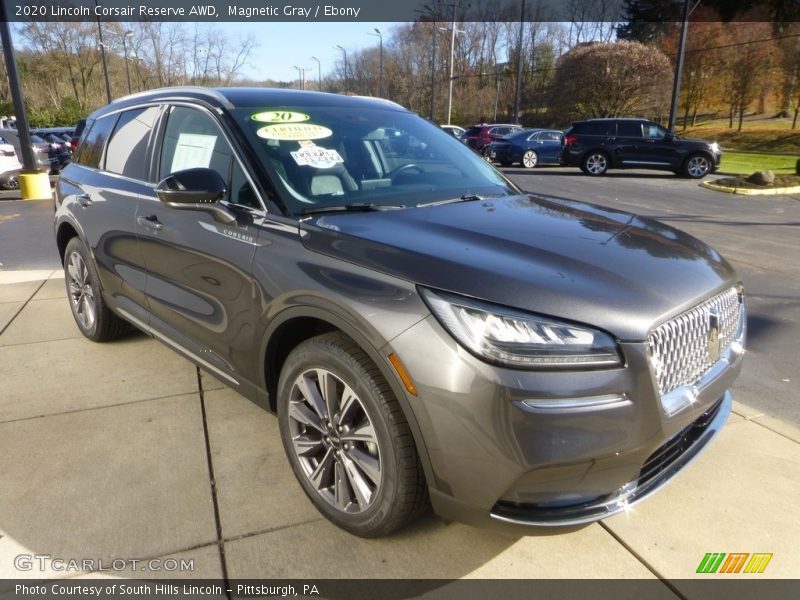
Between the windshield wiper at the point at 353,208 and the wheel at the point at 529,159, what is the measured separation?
19925 millimetres

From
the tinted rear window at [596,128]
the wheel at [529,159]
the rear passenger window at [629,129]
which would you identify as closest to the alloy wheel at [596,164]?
the tinted rear window at [596,128]

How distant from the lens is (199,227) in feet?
9.79

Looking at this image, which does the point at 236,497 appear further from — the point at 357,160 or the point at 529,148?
the point at 529,148

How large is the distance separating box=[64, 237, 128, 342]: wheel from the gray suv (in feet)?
2.78

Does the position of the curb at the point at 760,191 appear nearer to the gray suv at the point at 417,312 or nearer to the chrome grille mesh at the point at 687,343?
the gray suv at the point at 417,312

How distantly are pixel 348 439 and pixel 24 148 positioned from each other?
1355 centimetres

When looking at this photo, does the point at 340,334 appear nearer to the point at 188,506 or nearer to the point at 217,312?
the point at 217,312

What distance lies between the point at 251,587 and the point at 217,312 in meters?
1.26

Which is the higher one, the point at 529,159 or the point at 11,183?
the point at 11,183

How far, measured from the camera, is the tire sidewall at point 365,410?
7.09 ft

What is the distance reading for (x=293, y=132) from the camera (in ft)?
9.89

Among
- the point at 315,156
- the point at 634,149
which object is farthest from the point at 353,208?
the point at 634,149

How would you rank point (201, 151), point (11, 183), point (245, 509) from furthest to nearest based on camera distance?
point (11, 183) → point (201, 151) → point (245, 509)

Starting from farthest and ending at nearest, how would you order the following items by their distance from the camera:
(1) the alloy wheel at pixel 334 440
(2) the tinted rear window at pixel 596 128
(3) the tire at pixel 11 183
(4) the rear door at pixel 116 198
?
(2) the tinted rear window at pixel 596 128, (3) the tire at pixel 11 183, (4) the rear door at pixel 116 198, (1) the alloy wheel at pixel 334 440
